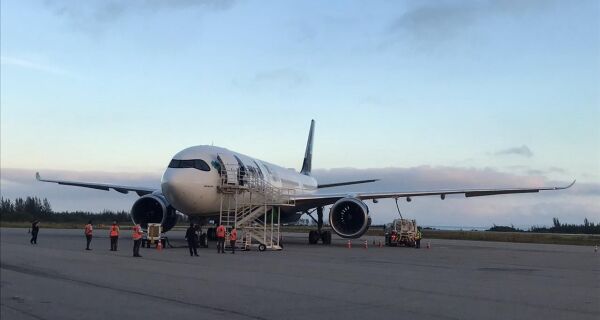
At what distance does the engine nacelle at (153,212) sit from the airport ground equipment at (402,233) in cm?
1085

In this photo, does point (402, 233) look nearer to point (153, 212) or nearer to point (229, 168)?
point (229, 168)

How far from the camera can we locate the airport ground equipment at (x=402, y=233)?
3129 cm

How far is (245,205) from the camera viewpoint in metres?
26.3

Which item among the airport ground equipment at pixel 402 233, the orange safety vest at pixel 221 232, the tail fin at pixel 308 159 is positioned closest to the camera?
the orange safety vest at pixel 221 232

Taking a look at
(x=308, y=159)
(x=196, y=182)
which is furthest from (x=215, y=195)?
(x=308, y=159)

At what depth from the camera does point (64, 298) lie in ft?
30.3

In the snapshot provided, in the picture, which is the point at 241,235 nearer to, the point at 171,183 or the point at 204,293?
the point at 171,183

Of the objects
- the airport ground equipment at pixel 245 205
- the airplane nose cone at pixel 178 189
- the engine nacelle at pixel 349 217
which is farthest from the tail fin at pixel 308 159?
the airplane nose cone at pixel 178 189

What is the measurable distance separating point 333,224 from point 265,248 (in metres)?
4.65

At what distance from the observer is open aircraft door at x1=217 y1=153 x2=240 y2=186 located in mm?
25406

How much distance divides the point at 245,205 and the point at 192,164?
3.08 metres

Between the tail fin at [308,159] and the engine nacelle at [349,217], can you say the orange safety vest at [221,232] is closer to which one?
the engine nacelle at [349,217]

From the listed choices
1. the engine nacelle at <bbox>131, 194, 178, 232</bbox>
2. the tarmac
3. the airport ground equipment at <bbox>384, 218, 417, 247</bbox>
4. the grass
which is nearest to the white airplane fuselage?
the engine nacelle at <bbox>131, 194, 178, 232</bbox>

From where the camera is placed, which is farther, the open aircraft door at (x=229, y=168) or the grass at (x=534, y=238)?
the grass at (x=534, y=238)
